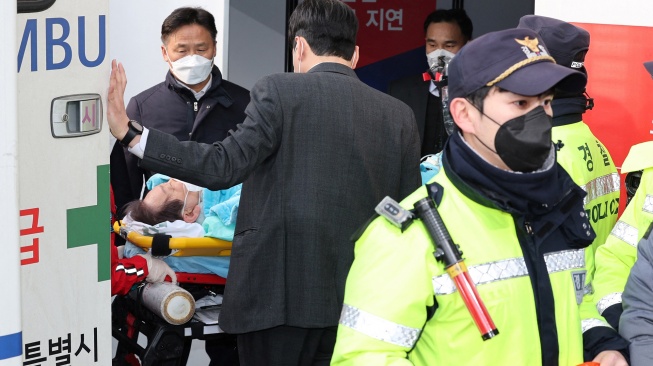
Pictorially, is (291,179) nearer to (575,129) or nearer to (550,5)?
(575,129)

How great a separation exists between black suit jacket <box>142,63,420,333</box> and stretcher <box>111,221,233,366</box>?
2.72 feet

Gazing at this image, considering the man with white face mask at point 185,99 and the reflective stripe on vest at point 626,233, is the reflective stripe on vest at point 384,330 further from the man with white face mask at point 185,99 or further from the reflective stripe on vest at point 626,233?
the man with white face mask at point 185,99

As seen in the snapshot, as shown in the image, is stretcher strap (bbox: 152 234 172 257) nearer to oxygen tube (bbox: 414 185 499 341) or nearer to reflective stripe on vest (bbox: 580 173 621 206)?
reflective stripe on vest (bbox: 580 173 621 206)

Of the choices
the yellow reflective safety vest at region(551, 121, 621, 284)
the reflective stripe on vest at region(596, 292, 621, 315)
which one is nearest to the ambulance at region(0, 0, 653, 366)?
the reflective stripe on vest at region(596, 292, 621, 315)

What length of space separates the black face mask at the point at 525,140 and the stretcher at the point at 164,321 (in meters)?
2.41

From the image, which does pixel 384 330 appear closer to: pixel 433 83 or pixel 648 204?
pixel 648 204

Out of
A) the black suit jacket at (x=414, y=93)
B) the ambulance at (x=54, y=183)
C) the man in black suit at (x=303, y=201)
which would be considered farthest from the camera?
the black suit jacket at (x=414, y=93)

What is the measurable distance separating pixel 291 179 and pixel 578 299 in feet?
4.43

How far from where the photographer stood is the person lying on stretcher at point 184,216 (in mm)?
4699

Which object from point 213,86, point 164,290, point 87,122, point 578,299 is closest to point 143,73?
point 213,86

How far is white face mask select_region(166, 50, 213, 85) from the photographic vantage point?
534cm

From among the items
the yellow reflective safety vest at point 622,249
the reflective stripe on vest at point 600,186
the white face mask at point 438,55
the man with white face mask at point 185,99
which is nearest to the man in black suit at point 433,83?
the white face mask at point 438,55

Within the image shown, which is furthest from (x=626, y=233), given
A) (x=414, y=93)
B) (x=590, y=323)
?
(x=414, y=93)

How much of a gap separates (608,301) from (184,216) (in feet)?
7.34
